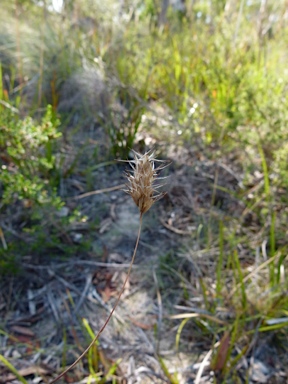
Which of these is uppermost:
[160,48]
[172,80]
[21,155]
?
[160,48]

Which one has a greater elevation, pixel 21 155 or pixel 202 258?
pixel 21 155

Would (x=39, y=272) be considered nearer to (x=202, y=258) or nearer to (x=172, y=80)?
(x=202, y=258)

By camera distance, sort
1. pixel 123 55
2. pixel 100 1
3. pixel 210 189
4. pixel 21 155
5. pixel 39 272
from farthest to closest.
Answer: pixel 100 1 < pixel 123 55 < pixel 210 189 < pixel 21 155 < pixel 39 272

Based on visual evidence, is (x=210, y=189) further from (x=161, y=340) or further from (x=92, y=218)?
(x=161, y=340)

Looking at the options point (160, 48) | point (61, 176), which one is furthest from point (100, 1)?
point (61, 176)

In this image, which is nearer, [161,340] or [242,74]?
[161,340]

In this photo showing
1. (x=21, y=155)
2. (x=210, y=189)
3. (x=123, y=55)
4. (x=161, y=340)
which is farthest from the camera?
(x=123, y=55)
